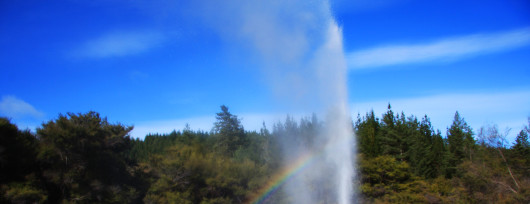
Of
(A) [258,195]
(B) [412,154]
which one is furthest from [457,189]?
(A) [258,195]

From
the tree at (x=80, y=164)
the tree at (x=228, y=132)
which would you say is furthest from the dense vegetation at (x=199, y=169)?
the tree at (x=228, y=132)

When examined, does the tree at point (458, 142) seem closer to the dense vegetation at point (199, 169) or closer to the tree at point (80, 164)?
the dense vegetation at point (199, 169)

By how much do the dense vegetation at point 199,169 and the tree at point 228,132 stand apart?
69.1ft

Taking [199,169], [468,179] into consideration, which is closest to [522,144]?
[468,179]

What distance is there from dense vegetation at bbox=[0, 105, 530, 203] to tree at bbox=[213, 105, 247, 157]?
2105 cm

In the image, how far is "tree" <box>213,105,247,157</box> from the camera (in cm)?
7419

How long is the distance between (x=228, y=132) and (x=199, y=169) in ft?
115

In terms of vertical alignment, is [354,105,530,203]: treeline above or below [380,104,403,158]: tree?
below

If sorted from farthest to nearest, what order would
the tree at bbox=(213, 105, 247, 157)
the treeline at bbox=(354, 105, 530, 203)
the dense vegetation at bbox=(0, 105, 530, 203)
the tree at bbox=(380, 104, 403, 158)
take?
the tree at bbox=(213, 105, 247, 157), the tree at bbox=(380, 104, 403, 158), the treeline at bbox=(354, 105, 530, 203), the dense vegetation at bbox=(0, 105, 530, 203)

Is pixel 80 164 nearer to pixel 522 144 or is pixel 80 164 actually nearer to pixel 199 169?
pixel 199 169

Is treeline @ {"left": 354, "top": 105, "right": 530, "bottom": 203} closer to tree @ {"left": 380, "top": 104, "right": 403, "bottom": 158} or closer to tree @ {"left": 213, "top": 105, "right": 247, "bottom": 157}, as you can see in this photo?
tree @ {"left": 380, "top": 104, "right": 403, "bottom": 158}

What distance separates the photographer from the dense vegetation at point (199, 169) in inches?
1034

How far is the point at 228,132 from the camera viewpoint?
75.2 metres

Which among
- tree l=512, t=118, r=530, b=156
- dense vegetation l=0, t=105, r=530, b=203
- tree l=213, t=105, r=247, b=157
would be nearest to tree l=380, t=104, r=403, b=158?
dense vegetation l=0, t=105, r=530, b=203
